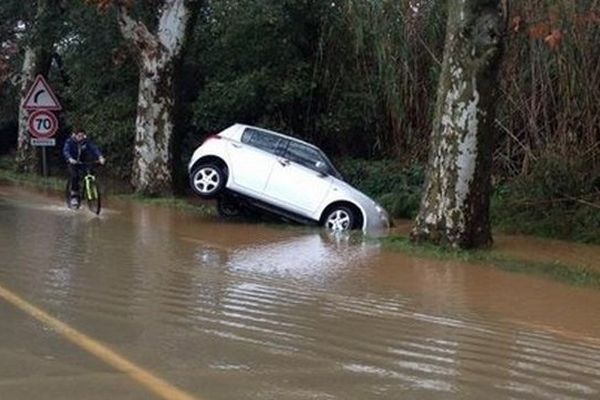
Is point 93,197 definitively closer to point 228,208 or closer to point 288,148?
point 228,208

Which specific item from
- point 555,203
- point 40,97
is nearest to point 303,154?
point 555,203

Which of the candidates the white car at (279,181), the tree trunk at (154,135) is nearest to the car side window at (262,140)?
the white car at (279,181)

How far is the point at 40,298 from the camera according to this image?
8.58m

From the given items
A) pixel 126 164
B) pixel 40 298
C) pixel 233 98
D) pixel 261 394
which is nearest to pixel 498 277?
pixel 40 298

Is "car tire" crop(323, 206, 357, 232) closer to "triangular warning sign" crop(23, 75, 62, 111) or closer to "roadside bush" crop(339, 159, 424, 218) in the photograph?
"roadside bush" crop(339, 159, 424, 218)

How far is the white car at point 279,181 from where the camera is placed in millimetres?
17234

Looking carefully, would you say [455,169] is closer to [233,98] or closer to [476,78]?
[476,78]

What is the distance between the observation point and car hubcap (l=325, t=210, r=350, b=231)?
678 inches

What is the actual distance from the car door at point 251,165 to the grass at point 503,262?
135 inches

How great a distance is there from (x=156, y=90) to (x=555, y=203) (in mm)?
9292

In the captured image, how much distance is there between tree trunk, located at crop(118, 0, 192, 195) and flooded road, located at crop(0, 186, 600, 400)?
336 inches

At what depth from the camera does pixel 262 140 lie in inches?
705

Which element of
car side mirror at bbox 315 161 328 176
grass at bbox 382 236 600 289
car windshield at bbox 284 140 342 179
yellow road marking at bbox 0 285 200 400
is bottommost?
yellow road marking at bbox 0 285 200 400

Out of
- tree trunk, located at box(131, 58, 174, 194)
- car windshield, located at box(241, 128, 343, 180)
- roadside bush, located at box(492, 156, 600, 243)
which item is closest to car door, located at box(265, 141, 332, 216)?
car windshield, located at box(241, 128, 343, 180)
